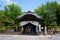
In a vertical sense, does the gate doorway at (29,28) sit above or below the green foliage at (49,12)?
below

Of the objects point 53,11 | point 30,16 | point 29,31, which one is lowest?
point 29,31

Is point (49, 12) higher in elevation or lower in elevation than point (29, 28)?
higher

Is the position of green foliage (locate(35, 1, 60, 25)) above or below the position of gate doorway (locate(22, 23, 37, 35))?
above

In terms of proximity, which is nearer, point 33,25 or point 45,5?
point 33,25

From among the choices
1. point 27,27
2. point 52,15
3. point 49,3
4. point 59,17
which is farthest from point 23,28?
point 49,3

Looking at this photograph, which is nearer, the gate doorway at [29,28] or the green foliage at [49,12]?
the gate doorway at [29,28]

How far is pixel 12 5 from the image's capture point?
313 ft

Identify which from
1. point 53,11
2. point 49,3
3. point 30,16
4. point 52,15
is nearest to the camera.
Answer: point 30,16

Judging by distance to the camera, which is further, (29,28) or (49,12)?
(49,12)

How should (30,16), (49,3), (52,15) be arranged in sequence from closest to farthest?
(30,16), (52,15), (49,3)

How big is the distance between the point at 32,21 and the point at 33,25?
1.35 metres

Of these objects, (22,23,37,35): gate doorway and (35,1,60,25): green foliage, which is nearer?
(22,23,37,35): gate doorway

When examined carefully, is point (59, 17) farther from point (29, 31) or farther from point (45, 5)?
point (29, 31)

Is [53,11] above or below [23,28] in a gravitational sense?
above
